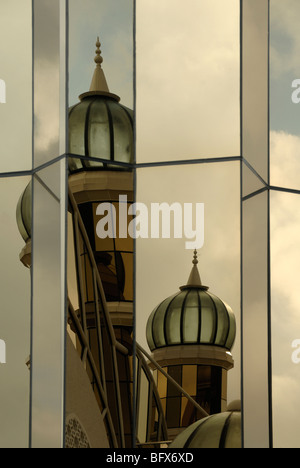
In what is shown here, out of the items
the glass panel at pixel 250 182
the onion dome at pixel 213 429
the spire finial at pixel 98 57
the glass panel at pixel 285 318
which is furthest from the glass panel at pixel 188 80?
the onion dome at pixel 213 429

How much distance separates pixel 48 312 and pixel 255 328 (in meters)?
3.00

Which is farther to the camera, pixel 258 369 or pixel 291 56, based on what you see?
pixel 291 56

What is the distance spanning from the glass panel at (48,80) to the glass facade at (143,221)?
29mm

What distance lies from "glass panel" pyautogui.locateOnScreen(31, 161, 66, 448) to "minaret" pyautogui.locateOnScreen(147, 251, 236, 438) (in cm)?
139

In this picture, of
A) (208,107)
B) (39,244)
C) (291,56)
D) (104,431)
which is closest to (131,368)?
(104,431)

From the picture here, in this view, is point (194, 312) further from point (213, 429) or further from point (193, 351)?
point (213, 429)

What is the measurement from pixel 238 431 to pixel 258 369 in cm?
94

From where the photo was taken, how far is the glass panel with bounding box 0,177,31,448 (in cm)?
2095

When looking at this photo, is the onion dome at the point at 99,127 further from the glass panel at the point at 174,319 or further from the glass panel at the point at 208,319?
the glass panel at the point at 208,319

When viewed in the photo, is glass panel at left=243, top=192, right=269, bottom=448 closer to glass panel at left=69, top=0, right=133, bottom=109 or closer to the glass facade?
the glass facade

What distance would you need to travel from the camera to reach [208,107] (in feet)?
70.6

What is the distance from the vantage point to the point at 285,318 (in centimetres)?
2141

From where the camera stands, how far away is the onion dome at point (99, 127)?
69.6 feet

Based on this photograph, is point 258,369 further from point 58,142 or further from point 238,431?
point 58,142
